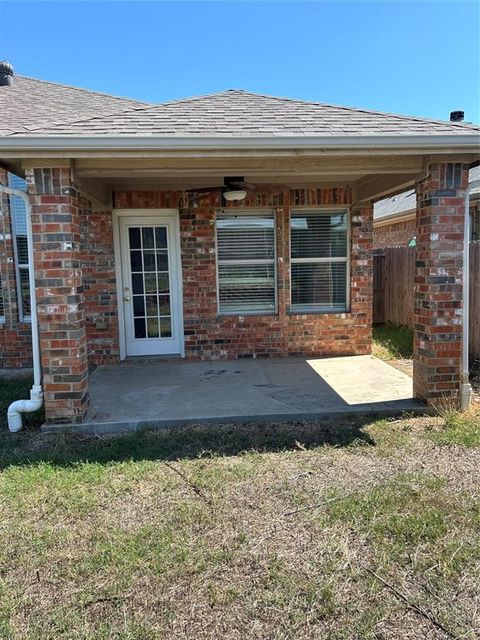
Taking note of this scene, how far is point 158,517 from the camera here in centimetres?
300

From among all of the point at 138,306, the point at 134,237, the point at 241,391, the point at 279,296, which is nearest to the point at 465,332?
the point at 241,391

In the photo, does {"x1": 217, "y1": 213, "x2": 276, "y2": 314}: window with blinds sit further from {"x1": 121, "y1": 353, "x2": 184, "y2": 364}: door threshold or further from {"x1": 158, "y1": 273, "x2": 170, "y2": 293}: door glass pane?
{"x1": 121, "y1": 353, "x2": 184, "y2": 364}: door threshold

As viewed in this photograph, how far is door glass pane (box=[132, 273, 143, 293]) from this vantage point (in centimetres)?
737

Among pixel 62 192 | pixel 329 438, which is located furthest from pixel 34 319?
pixel 329 438

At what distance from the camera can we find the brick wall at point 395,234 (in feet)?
42.5

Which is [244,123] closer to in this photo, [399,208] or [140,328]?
[140,328]

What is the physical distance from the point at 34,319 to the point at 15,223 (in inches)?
130

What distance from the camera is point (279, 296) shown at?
7402 mm

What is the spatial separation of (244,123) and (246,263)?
9.75ft

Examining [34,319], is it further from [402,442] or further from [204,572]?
[402,442]

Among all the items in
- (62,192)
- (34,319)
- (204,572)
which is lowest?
(204,572)

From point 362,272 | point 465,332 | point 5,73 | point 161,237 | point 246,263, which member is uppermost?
point 5,73

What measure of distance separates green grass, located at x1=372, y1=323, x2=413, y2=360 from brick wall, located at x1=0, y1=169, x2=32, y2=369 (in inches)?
219

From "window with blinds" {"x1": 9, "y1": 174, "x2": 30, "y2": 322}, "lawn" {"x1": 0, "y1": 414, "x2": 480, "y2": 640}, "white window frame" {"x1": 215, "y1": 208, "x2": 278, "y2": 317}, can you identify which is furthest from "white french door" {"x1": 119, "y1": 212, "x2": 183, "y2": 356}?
"lawn" {"x1": 0, "y1": 414, "x2": 480, "y2": 640}
